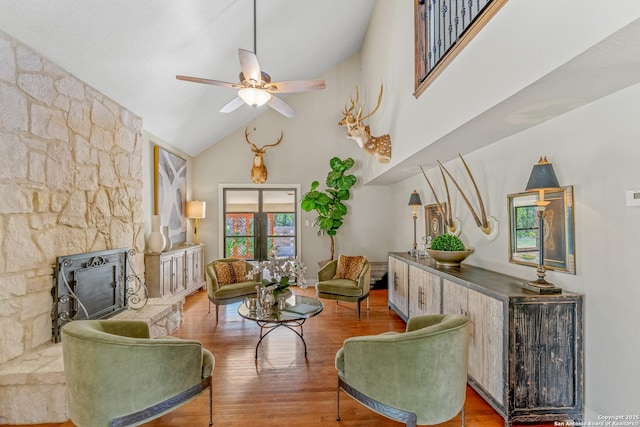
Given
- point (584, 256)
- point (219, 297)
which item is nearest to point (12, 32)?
point (219, 297)

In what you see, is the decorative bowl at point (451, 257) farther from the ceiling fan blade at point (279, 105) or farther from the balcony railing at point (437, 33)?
the ceiling fan blade at point (279, 105)

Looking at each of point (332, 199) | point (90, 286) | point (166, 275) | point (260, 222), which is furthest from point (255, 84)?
point (260, 222)

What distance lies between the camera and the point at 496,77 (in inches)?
79.0

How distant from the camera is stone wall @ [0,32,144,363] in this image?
7.94 feet

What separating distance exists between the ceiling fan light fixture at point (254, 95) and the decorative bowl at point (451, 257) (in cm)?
244

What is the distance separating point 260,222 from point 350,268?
2.79 meters

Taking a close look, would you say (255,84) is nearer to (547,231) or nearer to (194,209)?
(547,231)

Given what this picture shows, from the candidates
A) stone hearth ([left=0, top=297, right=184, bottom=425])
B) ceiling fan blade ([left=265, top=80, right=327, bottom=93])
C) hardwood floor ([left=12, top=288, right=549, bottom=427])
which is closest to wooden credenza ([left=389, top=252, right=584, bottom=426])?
hardwood floor ([left=12, top=288, right=549, bottom=427])

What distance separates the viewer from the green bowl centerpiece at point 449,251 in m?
3.23

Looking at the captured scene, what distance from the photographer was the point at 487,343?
233 centimetres

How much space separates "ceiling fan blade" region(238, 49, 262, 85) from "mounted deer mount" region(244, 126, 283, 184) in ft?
12.1

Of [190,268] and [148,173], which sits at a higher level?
[148,173]

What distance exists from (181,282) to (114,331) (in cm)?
316

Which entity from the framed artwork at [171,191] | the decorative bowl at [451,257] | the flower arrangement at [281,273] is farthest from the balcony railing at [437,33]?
the framed artwork at [171,191]
